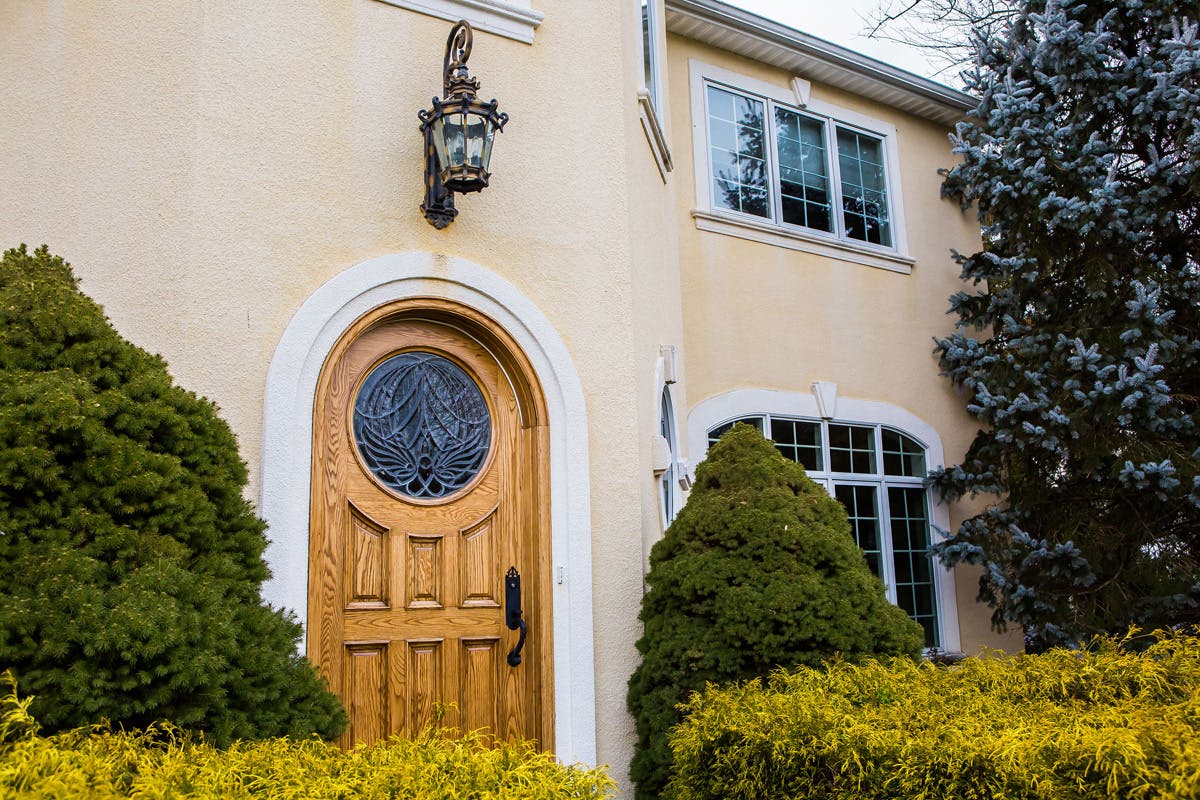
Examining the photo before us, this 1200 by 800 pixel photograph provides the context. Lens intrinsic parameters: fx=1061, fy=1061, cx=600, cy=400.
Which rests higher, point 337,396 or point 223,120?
point 223,120

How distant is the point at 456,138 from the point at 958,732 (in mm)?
3785

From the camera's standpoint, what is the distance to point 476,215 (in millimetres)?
5984

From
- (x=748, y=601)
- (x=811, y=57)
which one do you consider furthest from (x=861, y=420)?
(x=748, y=601)

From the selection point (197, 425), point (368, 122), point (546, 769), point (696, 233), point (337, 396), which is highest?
point (696, 233)

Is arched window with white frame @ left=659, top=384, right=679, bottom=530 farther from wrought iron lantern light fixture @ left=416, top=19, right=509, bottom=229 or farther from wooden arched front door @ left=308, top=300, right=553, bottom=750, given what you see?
wrought iron lantern light fixture @ left=416, top=19, right=509, bottom=229

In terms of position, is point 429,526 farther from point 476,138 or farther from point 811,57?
point 811,57

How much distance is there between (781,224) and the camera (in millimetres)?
9828

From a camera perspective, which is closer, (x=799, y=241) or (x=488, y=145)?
(x=488, y=145)

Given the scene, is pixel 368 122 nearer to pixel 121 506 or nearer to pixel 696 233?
pixel 121 506

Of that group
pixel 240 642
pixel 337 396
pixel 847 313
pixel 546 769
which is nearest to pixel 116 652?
pixel 240 642

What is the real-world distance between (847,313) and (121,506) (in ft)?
24.8

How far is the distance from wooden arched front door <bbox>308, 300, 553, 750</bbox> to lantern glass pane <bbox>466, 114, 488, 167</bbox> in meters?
0.80

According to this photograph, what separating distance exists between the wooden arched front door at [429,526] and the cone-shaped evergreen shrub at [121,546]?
3.12ft

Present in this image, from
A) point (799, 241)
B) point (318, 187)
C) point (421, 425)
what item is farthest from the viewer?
point (799, 241)
